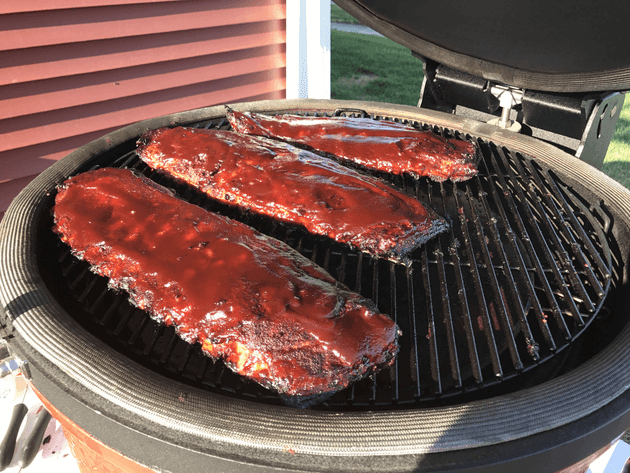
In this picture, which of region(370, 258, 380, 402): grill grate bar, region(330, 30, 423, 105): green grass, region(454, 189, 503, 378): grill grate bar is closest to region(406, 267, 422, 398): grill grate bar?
region(370, 258, 380, 402): grill grate bar

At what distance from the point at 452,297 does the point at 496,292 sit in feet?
0.56

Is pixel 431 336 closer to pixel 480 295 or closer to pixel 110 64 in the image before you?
pixel 480 295

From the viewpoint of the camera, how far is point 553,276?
1.75 meters

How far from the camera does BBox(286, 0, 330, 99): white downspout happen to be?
4.78 meters

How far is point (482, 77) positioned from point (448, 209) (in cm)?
85

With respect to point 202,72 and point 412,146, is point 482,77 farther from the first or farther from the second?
point 202,72

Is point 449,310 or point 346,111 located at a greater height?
point 346,111

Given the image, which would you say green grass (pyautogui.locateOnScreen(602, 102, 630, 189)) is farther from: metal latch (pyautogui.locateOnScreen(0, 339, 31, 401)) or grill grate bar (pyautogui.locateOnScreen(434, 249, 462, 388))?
metal latch (pyautogui.locateOnScreen(0, 339, 31, 401))

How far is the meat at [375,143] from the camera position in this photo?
7.03 ft

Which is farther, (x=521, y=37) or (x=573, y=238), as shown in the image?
(x=521, y=37)

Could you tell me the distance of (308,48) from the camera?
498 cm

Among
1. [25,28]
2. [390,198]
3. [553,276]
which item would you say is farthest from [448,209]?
[25,28]

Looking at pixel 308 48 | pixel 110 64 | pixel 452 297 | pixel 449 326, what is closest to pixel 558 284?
pixel 452 297

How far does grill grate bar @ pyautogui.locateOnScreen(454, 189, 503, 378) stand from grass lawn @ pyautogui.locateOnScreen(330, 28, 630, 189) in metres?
4.73
